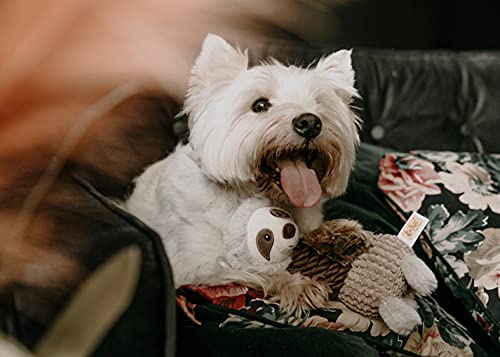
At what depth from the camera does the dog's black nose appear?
3.02ft

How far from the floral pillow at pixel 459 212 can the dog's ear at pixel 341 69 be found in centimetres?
28

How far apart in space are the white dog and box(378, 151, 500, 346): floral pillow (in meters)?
0.23

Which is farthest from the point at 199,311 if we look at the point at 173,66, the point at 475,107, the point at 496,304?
the point at 475,107

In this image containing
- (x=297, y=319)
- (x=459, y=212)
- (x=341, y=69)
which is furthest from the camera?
(x=459, y=212)

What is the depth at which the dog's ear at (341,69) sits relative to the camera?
40.6 inches

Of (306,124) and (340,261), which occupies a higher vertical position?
(306,124)

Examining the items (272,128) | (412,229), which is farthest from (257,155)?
(412,229)

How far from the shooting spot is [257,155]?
37.6 inches

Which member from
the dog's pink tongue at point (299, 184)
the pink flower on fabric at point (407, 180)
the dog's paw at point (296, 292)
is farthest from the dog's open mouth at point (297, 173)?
the pink flower on fabric at point (407, 180)

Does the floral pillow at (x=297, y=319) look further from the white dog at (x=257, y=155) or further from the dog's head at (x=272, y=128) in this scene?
the dog's head at (x=272, y=128)

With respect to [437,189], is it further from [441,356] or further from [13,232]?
[13,232]

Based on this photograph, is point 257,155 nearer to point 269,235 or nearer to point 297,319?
point 269,235

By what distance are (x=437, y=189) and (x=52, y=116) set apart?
1.08m

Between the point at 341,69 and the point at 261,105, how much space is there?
0.54 feet
